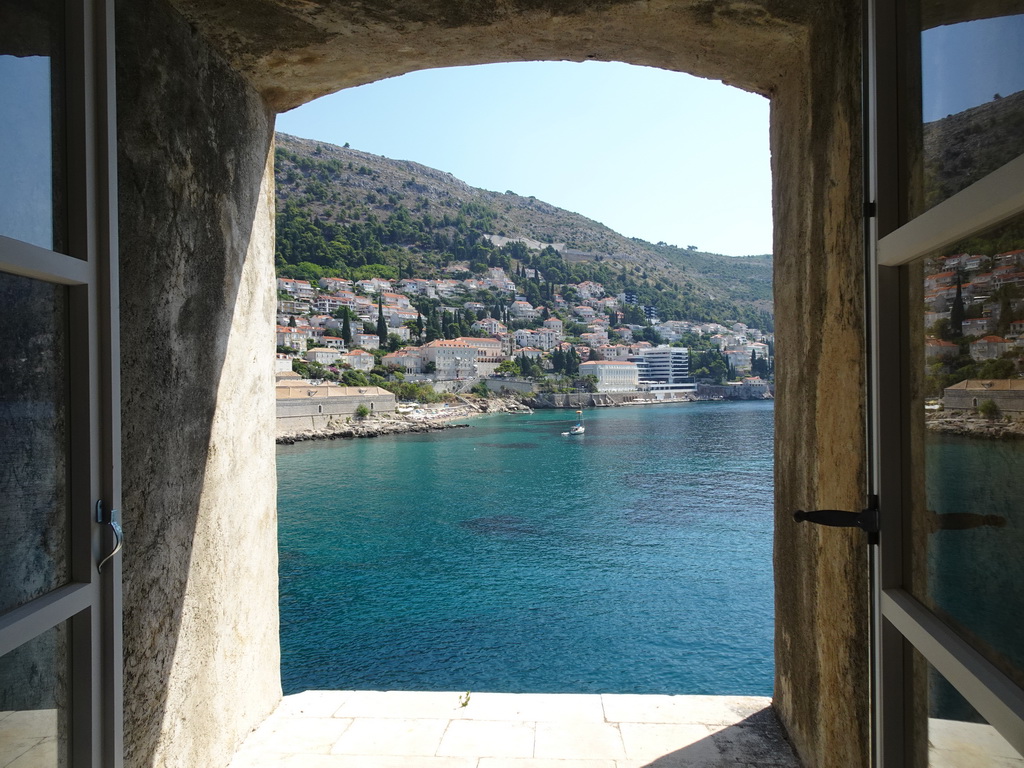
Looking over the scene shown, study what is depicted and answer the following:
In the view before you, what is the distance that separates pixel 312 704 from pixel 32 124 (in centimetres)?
189

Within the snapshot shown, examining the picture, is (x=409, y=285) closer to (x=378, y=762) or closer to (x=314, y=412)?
(x=314, y=412)

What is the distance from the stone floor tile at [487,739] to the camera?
198 centimetres

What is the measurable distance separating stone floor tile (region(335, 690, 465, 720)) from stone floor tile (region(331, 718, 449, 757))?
0.04 meters

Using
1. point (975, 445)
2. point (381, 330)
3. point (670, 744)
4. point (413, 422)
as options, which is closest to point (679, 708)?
point (670, 744)

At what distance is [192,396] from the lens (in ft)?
5.64

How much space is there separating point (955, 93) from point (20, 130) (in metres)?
1.29

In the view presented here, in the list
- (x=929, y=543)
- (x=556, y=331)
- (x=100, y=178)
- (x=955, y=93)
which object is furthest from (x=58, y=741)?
(x=556, y=331)

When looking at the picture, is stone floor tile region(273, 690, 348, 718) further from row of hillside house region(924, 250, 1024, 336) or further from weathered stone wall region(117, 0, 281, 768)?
row of hillside house region(924, 250, 1024, 336)

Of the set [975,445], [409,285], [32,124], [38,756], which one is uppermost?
[409,285]

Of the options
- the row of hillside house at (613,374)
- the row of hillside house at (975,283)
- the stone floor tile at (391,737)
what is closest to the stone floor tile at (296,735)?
the stone floor tile at (391,737)

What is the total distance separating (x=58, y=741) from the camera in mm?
1090

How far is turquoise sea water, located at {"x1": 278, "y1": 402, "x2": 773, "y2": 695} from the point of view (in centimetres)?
1292

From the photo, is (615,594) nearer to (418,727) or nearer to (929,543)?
(418,727)

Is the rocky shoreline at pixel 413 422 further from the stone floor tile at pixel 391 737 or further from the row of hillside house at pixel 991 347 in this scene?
the row of hillside house at pixel 991 347
